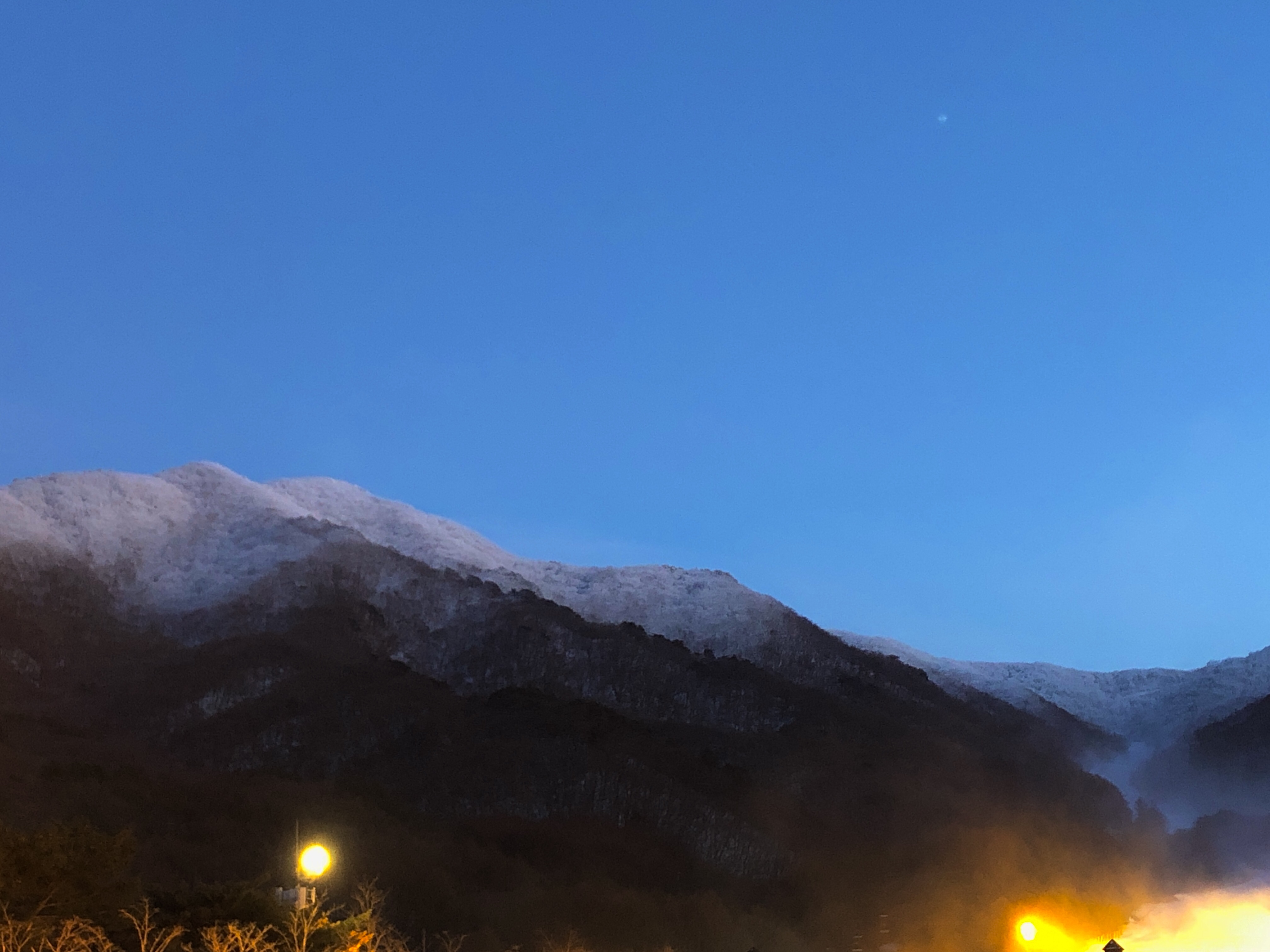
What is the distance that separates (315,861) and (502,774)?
124 meters

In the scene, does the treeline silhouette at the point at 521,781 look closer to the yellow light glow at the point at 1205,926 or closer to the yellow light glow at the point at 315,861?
the yellow light glow at the point at 1205,926

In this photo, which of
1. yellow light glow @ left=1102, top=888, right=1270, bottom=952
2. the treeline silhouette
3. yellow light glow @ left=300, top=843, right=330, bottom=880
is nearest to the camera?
yellow light glow @ left=300, top=843, right=330, bottom=880

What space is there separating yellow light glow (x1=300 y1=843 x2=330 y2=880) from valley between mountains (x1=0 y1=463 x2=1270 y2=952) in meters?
55.5

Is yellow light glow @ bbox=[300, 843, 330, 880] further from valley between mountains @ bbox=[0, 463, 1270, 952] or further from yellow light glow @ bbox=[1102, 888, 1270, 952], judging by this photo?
yellow light glow @ bbox=[1102, 888, 1270, 952]

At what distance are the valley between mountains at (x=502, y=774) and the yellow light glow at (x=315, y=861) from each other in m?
55.5

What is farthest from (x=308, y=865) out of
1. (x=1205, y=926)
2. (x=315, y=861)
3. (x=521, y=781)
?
(x=1205, y=926)

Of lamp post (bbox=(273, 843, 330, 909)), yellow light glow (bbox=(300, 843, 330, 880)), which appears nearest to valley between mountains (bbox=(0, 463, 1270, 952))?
lamp post (bbox=(273, 843, 330, 909))

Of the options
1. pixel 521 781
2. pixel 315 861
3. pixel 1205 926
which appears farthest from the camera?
pixel 521 781

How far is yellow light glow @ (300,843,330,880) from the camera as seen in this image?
19.7 metres

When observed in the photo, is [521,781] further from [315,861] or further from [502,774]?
[315,861]

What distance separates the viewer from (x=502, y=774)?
5522 inches

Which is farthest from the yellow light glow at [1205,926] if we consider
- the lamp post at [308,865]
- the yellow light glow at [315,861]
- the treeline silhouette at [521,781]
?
the yellow light glow at [315,861]

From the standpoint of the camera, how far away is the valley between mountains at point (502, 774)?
106 m

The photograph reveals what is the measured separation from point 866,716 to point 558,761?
230 feet
